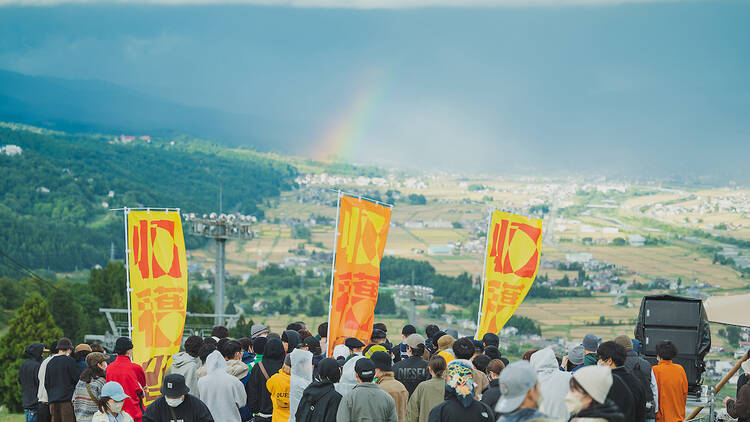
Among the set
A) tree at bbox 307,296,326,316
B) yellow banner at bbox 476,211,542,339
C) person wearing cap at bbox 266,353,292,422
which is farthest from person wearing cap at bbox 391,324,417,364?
tree at bbox 307,296,326,316

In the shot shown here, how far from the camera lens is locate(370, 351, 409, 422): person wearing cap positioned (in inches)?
317

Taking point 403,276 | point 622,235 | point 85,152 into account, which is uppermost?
point 85,152

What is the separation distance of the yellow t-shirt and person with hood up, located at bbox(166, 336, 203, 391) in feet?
3.70

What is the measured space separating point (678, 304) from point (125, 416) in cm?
910

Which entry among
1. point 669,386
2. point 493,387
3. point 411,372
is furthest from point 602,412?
point 669,386

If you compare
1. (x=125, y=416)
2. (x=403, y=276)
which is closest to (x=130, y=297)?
(x=125, y=416)

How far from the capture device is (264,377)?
8.91 m

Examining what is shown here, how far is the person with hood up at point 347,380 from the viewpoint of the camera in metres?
8.16

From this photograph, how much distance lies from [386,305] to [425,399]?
10616 cm

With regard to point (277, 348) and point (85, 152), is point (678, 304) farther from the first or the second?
point (85, 152)

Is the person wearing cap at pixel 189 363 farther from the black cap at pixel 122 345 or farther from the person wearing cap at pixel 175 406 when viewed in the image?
the person wearing cap at pixel 175 406

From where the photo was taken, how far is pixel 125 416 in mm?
7504

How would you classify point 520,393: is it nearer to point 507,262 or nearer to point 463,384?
point 463,384

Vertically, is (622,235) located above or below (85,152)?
below
